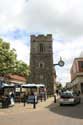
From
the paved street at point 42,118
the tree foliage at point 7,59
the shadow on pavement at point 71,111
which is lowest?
the paved street at point 42,118

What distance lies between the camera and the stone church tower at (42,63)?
93438 millimetres

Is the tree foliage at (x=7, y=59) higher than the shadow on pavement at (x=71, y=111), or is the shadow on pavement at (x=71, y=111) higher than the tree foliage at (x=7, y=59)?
the tree foliage at (x=7, y=59)

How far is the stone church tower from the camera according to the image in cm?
9344

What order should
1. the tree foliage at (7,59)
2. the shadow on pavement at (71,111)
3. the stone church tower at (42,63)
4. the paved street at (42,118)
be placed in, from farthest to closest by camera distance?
the stone church tower at (42,63) → the tree foliage at (7,59) → the shadow on pavement at (71,111) → the paved street at (42,118)

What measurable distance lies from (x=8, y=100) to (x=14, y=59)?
11710 millimetres

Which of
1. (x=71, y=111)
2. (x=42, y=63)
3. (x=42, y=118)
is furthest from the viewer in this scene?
(x=42, y=63)

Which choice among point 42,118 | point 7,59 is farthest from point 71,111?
point 7,59

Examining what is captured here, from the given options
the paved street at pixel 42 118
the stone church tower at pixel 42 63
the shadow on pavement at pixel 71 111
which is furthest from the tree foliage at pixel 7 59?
the stone church tower at pixel 42 63

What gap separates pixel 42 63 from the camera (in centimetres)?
9456

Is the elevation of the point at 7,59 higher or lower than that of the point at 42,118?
higher

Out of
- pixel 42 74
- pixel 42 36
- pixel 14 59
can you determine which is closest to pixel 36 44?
pixel 42 36

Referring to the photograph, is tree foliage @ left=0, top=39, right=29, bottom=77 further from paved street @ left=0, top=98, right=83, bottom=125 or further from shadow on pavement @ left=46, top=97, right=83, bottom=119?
paved street @ left=0, top=98, right=83, bottom=125

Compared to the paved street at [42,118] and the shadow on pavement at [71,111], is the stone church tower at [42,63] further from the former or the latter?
the paved street at [42,118]

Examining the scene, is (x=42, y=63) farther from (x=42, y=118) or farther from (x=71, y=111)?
(x=42, y=118)
